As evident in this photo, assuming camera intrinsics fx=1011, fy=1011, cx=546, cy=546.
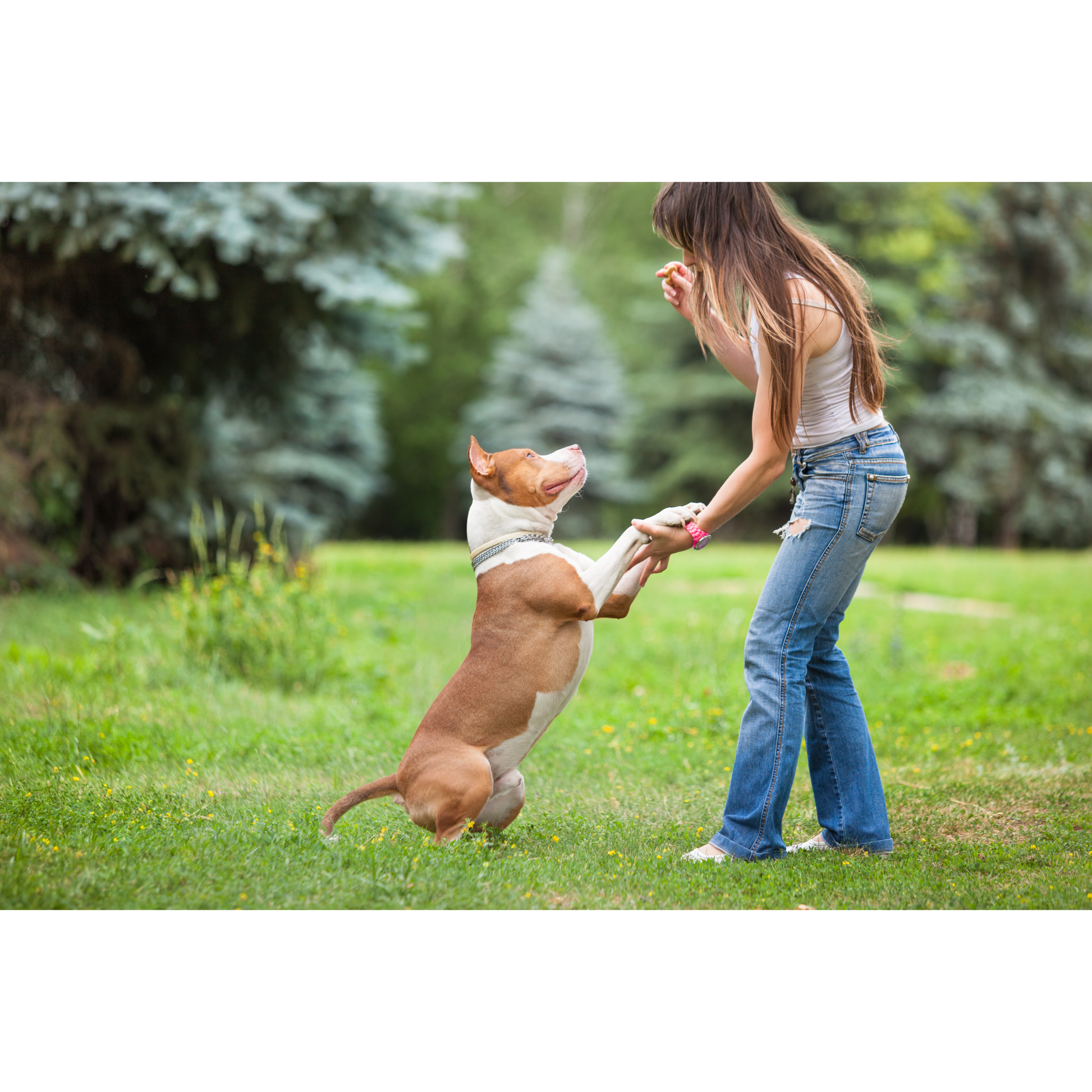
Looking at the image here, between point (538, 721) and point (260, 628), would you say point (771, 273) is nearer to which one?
point (538, 721)

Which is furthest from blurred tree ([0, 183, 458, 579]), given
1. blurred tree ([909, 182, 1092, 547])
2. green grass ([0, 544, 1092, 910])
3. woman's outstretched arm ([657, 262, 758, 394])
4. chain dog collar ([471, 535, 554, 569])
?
blurred tree ([909, 182, 1092, 547])

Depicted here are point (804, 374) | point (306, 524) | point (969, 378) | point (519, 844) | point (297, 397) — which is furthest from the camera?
point (969, 378)

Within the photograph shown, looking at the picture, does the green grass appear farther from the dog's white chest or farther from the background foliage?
the background foliage

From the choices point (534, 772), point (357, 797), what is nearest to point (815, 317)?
point (357, 797)

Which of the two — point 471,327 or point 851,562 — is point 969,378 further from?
point 851,562

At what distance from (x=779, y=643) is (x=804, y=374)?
0.92m

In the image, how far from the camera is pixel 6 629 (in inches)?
289

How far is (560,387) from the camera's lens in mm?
21406

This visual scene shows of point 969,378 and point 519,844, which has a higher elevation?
point 969,378

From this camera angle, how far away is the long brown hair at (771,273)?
3.32 meters

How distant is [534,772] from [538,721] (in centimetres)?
147

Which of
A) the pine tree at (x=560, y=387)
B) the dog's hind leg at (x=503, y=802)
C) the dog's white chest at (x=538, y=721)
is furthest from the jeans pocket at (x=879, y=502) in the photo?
the pine tree at (x=560, y=387)

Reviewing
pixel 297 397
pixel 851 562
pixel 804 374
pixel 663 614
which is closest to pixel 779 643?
pixel 851 562

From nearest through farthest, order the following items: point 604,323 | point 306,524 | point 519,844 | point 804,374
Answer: point 804,374 → point 519,844 → point 306,524 → point 604,323
